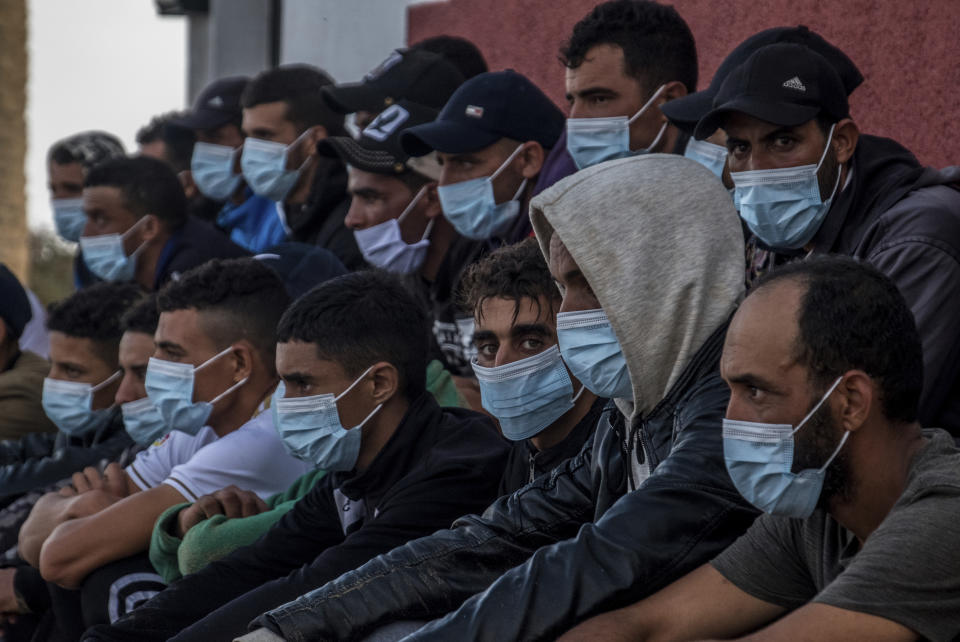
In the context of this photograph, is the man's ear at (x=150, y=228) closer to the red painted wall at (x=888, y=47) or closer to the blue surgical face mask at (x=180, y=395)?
the blue surgical face mask at (x=180, y=395)

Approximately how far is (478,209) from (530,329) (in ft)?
4.37

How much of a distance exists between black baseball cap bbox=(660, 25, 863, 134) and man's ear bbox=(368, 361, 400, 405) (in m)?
1.22

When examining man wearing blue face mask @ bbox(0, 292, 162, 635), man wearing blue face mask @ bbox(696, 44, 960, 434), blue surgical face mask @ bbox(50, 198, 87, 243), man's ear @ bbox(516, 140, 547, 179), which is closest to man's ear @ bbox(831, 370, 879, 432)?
man wearing blue face mask @ bbox(696, 44, 960, 434)

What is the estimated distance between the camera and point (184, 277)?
561 cm

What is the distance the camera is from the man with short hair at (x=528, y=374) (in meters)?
4.08

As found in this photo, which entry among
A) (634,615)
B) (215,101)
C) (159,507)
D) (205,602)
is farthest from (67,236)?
(634,615)

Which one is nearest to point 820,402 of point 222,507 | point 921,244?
point 921,244

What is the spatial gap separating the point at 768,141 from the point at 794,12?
67.3 inches

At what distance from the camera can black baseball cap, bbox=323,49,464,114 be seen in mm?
6371

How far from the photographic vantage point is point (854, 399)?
279cm

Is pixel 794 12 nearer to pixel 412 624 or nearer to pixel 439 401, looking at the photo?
pixel 439 401

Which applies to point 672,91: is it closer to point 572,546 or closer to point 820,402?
point 572,546

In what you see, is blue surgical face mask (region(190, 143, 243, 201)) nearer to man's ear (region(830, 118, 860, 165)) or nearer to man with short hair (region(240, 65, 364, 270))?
man with short hair (region(240, 65, 364, 270))

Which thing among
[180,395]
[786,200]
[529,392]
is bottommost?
[180,395]
